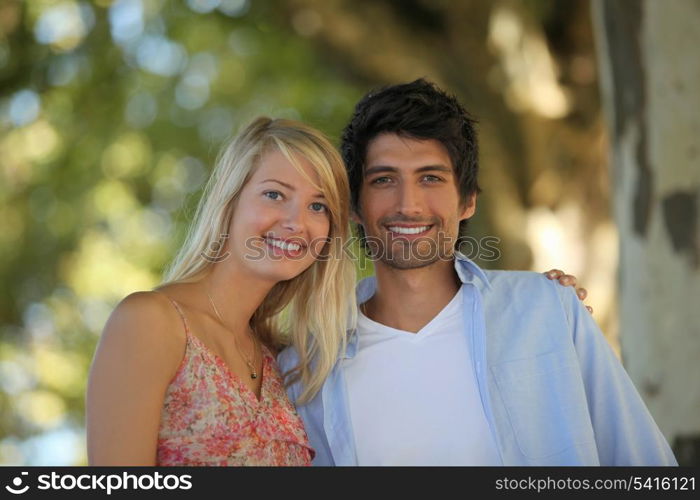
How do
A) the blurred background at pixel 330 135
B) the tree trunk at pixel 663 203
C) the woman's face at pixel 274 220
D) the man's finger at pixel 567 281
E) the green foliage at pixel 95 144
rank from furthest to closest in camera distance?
the green foliage at pixel 95 144 < the blurred background at pixel 330 135 < the tree trunk at pixel 663 203 < the man's finger at pixel 567 281 < the woman's face at pixel 274 220

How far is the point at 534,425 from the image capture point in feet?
9.82

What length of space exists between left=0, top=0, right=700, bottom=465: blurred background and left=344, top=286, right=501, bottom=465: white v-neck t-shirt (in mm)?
978

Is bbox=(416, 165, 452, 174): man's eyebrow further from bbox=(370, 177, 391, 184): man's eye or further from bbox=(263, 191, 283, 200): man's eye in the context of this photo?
bbox=(263, 191, 283, 200): man's eye

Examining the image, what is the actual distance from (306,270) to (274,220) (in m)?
0.44

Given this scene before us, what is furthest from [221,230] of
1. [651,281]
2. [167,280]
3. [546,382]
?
[651,281]

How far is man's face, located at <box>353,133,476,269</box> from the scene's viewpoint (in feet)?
10.8

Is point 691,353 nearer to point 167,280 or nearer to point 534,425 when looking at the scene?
point 534,425

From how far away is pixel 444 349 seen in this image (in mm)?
3209

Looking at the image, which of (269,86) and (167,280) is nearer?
(167,280)

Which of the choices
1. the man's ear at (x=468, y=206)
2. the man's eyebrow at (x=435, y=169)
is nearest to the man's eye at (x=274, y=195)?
the man's eyebrow at (x=435, y=169)

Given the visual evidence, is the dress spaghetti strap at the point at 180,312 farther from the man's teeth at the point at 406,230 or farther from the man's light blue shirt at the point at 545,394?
the man's teeth at the point at 406,230

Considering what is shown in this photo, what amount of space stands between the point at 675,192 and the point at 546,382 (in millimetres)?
1584

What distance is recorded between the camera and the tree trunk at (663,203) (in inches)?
161
